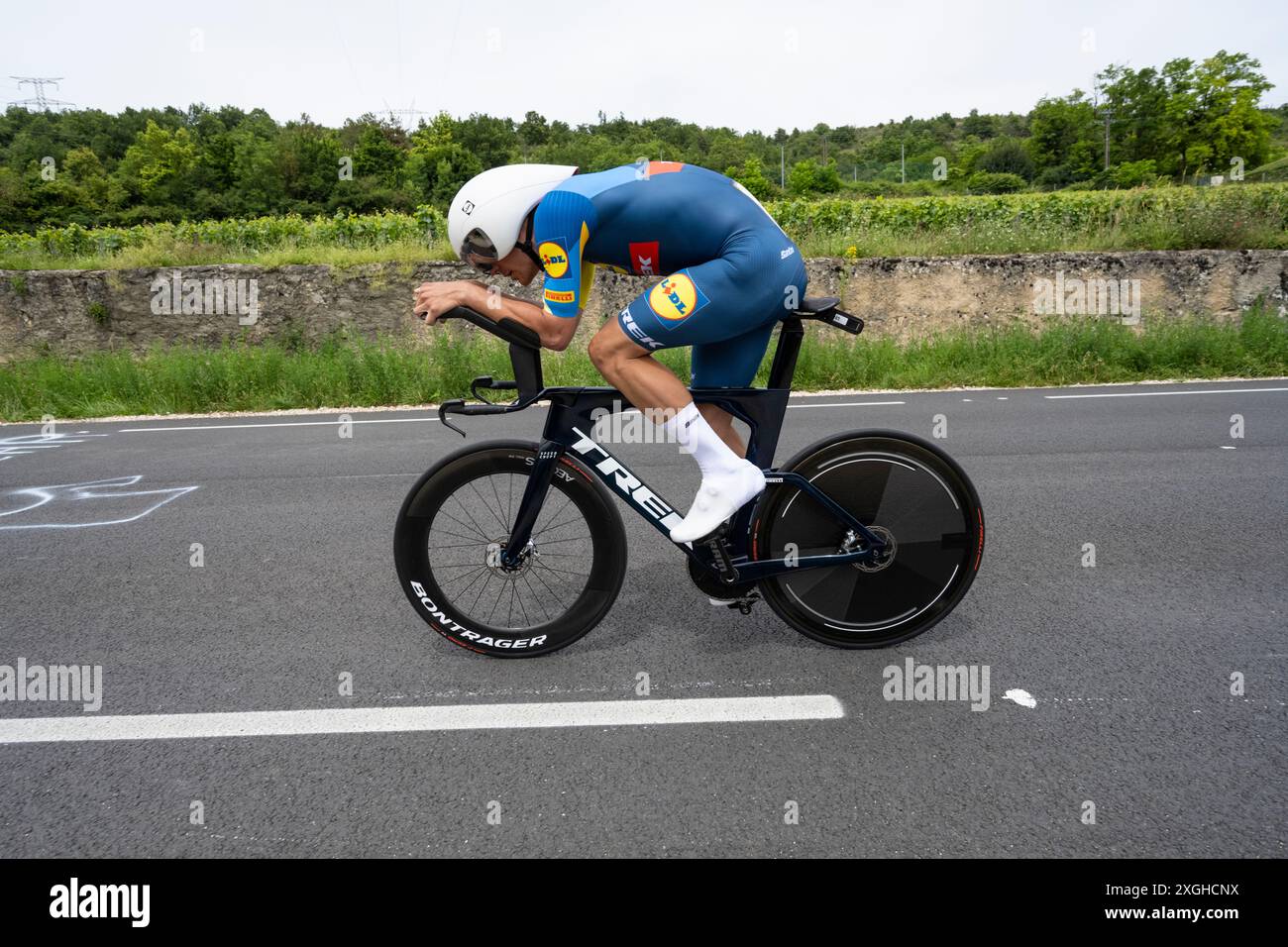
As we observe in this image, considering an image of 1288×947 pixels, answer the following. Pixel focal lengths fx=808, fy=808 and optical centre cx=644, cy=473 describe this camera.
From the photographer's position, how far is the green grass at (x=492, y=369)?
9.88 meters

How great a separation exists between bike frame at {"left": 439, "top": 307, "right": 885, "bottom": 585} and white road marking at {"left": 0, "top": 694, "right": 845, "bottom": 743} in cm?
50

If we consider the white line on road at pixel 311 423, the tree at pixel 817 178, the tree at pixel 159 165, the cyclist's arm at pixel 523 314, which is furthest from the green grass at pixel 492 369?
the tree at pixel 817 178

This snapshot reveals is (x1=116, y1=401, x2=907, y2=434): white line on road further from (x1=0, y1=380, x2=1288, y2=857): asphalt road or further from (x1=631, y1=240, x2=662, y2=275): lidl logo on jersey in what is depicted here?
(x1=631, y1=240, x2=662, y2=275): lidl logo on jersey

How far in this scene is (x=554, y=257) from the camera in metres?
2.60

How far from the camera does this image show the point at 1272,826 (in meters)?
2.05

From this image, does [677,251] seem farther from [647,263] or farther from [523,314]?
[523,314]

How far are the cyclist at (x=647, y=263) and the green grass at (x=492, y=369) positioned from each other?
728 cm

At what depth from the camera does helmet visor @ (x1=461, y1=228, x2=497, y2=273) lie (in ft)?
8.84

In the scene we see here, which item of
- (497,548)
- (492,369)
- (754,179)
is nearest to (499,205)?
(497,548)

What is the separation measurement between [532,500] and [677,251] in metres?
1.02

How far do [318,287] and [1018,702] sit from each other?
1247 cm
